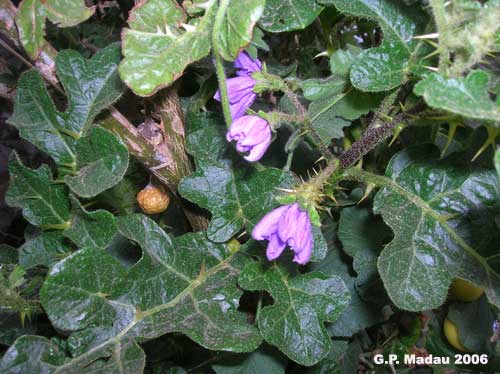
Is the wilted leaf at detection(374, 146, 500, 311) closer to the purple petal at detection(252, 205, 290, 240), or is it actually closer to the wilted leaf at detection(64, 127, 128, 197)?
the purple petal at detection(252, 205, 290, 240)

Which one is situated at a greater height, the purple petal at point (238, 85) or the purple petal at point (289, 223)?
the purple petal at point (238, 85)

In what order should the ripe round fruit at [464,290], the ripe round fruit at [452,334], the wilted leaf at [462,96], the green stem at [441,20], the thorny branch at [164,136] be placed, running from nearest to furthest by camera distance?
the wilted leaf at [462,96] < the green stem at [441,20] < the thorny branch at [164,136] < the ripe round fruit at [464,290] < the ripe round fruit at [452,334]

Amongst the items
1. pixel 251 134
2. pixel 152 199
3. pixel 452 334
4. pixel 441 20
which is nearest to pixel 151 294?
pixel 152 199

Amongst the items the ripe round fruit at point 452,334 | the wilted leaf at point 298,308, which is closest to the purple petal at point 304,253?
the wilted leaf at point 298,308

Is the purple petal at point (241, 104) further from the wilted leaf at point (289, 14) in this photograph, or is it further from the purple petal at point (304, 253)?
the purple petal at point (304, 253)

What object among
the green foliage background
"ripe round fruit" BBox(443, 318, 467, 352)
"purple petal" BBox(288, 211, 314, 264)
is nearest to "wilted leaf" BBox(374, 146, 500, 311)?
the green foliage background
